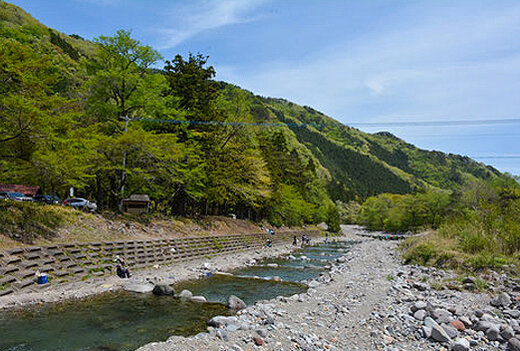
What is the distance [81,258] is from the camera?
1539 cm

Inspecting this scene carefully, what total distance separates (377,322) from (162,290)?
8.60m

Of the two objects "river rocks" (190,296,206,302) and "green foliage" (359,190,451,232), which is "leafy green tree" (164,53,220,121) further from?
"green foliage" (359,190,451,232)

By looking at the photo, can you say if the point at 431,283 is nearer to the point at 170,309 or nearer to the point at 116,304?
the point at 170,309

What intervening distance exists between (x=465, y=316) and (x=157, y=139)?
64.2ft

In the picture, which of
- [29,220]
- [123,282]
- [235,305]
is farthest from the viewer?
[29,220]

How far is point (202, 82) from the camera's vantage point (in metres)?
33.0

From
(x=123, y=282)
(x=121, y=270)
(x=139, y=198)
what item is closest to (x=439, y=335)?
(x=123, y=282)

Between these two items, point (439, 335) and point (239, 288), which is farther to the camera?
point (239, 288)

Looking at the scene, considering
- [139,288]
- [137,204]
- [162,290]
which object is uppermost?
[137,204]

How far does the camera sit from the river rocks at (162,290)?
1368 cm

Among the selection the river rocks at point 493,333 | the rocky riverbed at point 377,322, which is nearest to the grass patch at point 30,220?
the rocky riverbed at point 377,322

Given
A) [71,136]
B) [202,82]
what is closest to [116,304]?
[71,136]

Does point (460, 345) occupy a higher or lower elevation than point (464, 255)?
lower

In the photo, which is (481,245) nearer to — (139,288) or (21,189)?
(139,288)
